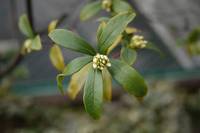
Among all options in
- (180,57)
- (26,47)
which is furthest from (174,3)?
(26,47)

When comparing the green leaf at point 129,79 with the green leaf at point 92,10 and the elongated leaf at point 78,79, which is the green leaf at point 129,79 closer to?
the elongated leaf at point 78,79

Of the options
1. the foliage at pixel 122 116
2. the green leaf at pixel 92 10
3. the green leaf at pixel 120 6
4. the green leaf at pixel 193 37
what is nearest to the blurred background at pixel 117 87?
the foliage at pixel 122 116

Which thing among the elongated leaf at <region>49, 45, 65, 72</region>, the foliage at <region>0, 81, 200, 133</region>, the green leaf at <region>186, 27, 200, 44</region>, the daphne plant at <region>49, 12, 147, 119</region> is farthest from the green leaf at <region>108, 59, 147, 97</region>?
the foliage at <region>0, 81, 200, 133</region>

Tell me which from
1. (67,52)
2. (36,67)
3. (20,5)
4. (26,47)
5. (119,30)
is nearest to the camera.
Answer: (119,30)

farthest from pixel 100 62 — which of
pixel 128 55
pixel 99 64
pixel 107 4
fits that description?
pixel 107 4

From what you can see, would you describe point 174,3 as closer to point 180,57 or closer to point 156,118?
point 180,57

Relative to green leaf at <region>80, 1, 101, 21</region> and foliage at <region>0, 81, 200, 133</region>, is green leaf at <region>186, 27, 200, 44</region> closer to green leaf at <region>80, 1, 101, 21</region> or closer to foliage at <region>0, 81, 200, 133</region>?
green leaf at <region>80, 1, 101, 21</region>
